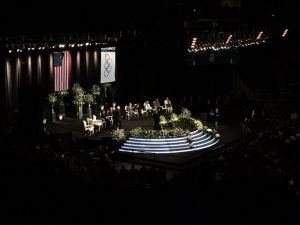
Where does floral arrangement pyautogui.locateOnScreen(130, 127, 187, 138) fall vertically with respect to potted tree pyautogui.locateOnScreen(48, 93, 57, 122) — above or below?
below

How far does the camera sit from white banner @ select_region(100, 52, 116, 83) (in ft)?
94.2

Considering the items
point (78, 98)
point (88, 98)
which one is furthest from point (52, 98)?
point (88, 98)

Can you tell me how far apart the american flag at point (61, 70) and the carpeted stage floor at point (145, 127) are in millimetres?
1883

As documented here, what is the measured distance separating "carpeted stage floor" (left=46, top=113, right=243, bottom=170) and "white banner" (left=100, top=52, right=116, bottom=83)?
4.45 metres

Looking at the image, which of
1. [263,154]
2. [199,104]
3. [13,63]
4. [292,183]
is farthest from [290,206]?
[199,104]

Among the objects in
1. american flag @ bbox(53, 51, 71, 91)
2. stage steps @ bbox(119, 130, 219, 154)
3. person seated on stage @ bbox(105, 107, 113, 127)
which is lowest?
stage steps @ bbox(119, 130, 219, 154)

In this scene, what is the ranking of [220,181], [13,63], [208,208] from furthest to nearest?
[13,63]
[220,181]
[208,208]

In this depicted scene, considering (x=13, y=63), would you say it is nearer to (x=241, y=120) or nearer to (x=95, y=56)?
(x=95, y=56)

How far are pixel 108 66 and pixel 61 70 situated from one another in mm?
4041

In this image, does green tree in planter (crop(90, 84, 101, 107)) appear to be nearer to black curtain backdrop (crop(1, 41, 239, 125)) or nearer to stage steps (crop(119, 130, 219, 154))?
black curtain backdrop (crop(1, 41, 239, 125))

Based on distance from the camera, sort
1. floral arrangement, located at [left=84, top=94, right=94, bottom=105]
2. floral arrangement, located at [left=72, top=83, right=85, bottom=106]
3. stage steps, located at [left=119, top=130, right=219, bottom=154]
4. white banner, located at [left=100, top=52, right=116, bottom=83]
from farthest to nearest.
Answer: white banner, located at [left=100, top=52, right=116, bottom=83] < floral arrangement, located at [left=84, top=94, right=94, bottom=105] < floral arrangement, located at [left=72, top=83, right=85, bottom=106] < stage steps, located at [left=119, top=130, right=219, bottom=154]

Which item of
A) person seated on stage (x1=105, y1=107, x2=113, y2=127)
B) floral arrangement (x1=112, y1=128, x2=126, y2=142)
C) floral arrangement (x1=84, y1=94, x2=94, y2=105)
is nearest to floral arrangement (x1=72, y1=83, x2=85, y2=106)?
floral arrangement (x1=84, y1=94, x2=94, y2=105)

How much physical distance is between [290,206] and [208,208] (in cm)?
186

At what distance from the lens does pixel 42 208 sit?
9188mm
